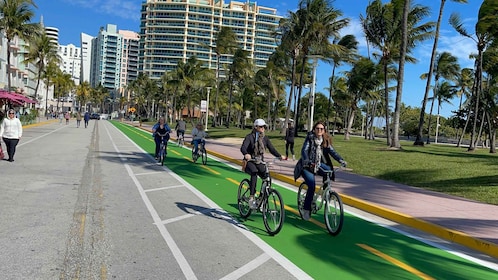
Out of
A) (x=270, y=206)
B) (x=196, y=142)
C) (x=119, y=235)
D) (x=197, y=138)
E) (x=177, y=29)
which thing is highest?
(x=177, y=29)

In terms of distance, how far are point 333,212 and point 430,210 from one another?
11.5 ft

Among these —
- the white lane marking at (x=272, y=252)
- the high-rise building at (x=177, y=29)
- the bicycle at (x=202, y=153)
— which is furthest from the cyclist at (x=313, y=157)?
the high-rise building at (x=177, y=29)

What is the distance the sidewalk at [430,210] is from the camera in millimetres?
7344

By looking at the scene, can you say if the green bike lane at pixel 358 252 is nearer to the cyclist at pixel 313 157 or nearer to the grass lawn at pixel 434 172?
the cyclist at pixel 313 157

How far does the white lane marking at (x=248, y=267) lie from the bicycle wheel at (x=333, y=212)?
1728 mm

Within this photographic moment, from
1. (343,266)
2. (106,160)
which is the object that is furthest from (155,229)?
(106,160)

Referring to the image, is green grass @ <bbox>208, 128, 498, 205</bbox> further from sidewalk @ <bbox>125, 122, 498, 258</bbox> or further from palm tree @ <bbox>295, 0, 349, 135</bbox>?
palm tree @ <bbox>295, 0, 349, 135</bbox>

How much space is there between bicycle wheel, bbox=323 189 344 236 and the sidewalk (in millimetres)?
2060

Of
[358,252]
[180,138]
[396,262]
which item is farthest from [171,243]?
[180,138]

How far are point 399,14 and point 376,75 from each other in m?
12.1

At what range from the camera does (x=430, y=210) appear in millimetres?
9461

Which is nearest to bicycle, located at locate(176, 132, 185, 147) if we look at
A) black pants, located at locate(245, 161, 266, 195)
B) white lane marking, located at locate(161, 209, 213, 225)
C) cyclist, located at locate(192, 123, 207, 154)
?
cyclist, located at locate(192, 123, 207, 154)

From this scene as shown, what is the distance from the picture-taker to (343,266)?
5523 millimetres

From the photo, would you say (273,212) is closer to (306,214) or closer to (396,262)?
(306,214)
